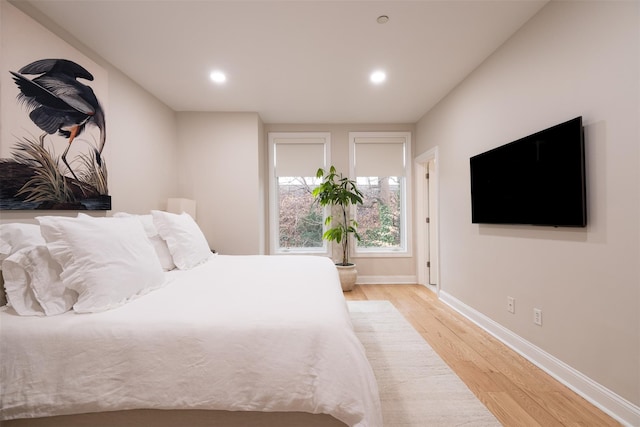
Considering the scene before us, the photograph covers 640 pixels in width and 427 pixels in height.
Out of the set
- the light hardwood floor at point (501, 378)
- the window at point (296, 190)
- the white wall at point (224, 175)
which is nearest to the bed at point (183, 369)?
the light hardwood floor at point (501, 378)

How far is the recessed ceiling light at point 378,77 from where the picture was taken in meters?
2.93

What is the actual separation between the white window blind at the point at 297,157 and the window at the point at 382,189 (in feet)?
1.94

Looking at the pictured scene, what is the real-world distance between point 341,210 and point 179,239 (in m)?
2.66

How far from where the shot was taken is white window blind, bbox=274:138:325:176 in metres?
4.57

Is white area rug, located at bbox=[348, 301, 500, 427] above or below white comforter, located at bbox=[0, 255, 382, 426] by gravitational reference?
below

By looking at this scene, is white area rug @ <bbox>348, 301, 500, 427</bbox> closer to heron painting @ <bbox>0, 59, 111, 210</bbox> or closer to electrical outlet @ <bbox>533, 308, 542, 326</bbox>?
electrical outlet @ <bbox>533, 308, 542, 326</bbox>

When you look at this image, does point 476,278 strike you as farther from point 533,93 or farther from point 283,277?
point 283,277

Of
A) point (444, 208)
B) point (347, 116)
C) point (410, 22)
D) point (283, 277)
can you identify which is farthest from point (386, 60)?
point (283, 277)

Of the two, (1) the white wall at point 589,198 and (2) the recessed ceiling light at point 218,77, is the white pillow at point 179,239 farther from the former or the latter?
(1) the white wall at point 589,198

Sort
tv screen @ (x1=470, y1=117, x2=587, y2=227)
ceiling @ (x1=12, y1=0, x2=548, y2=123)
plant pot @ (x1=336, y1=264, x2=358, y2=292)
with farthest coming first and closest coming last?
plant pot @ (x1=336, y1=264, x2=358, y2=292) < ceiling @ (x1=12, y1=0, x2=548, y2=123) < tv screen @ (x1=470, y1=117, x2=587, y2=227)

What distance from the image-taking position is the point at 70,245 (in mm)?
1370

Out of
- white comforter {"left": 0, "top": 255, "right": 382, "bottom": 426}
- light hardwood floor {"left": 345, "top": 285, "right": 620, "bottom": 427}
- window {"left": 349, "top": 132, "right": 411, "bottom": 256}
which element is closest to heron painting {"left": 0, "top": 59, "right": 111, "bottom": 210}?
white comforter {"left": 0, "top": 255, "right": 382, "bottom": 426}

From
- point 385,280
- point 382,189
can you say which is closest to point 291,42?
point 382,189

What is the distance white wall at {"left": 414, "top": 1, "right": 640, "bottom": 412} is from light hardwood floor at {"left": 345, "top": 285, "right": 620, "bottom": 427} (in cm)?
19
